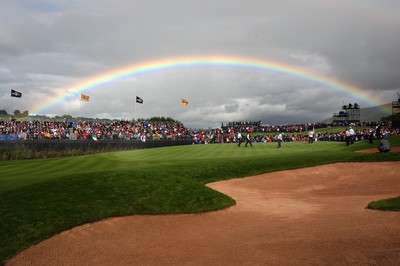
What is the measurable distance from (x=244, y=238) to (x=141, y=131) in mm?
50927

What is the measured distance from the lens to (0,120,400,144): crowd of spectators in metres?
46.2

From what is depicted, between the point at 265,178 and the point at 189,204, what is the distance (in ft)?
28.3

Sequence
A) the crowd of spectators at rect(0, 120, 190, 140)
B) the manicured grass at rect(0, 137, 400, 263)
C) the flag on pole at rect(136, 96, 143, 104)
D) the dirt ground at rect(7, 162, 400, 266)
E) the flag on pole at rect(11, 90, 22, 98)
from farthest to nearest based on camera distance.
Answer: the flag on pole at rect(136, 96, 143, 104), the flag on pole at rect(11, 90, 22, 98), the crowd of spectators at rect(0, 120, 190, 140), the manicured grass at rect(0, 137, 400, 263), the dirt ground at rect(7, 162, 400, 266)

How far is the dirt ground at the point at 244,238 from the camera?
6.92 m

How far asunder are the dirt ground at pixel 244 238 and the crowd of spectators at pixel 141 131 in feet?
114

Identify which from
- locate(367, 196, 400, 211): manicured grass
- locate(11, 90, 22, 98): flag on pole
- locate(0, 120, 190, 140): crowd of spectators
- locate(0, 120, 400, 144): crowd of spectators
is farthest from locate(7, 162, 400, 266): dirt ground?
locate(11, 90, 22, 98): flag on pole

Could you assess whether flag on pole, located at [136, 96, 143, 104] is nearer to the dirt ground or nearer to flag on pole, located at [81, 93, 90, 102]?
flag on pole, located at [81, 93, 90, 102]

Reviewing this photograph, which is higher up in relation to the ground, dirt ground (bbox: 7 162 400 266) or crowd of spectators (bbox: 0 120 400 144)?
crowd of spectators (bbox: 0 120 400 144)

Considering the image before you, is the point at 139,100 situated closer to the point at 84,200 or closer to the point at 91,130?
the point at 91,130

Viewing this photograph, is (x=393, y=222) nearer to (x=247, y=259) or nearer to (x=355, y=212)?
(x=355, y=212)

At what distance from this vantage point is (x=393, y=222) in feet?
28.0

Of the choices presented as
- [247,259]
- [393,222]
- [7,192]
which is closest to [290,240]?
[247,259]

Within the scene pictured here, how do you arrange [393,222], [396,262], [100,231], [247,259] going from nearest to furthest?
1. [396,262]
2. [247,259]
3. [393,222]
4. [100,231]

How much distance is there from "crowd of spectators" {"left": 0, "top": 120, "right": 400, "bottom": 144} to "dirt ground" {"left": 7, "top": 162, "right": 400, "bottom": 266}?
114 ft
